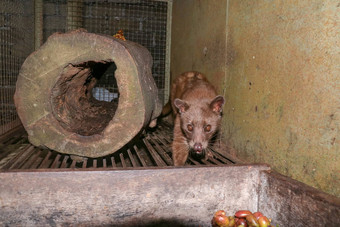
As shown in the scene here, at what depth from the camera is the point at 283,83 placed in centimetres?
253

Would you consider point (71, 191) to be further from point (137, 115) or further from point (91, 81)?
point (91, 81)

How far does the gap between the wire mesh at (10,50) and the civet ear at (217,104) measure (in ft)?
10.6

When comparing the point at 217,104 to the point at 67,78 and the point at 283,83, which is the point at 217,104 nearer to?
the point at 283,83

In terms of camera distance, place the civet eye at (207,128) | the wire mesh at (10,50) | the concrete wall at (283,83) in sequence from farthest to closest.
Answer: the wire mesh at (10,50) → the civet eye at (207,128) → the concrete wall at (283,83)

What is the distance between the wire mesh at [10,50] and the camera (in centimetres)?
443

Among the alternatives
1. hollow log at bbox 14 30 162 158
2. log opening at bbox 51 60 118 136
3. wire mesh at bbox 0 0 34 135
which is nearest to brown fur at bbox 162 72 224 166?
hollow log at bbox 14 30 162 158

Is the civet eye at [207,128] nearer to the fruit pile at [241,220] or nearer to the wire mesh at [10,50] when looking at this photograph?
the fruit pile at [241,220]

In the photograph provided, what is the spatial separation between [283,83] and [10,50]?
169 inches

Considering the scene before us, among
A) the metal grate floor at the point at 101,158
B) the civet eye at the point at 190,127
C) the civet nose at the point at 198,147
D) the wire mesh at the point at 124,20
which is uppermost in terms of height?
the wire mesh at the point at 124,20

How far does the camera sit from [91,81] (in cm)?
464

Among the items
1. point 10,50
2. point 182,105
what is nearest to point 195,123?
point 182,105

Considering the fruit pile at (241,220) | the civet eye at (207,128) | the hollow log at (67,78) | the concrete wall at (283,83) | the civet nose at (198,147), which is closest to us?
the concrete wall at (283,83)

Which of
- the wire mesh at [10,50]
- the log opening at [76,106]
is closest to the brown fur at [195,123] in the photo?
the log opening at [76,106]

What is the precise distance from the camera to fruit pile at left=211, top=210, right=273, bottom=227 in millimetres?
2312
